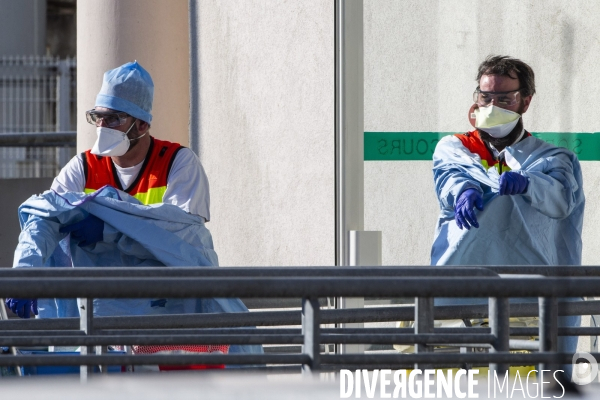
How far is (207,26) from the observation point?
606cm

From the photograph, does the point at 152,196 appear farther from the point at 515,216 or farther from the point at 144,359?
the point at 144,359

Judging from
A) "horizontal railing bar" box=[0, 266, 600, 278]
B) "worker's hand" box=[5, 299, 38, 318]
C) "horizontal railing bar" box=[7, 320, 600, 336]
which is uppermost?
"horizontal railing bar" box=[0, 266, 600, 278]

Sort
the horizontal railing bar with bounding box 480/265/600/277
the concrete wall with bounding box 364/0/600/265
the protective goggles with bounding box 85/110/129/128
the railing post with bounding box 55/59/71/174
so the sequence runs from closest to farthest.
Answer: the horizontal railing bar with bounding box 480/265/600/277
the protective goggles with bounding box 85/110/129/128
the concrete wall with bounding box 364/0/600/265
the railing post with bounding box 55/59/71/174

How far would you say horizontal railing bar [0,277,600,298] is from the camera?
158cm

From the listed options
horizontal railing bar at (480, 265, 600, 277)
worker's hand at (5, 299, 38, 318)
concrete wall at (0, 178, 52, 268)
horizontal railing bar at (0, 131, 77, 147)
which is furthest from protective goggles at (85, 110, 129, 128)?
concrete wall at (0, 178, 52, 268)

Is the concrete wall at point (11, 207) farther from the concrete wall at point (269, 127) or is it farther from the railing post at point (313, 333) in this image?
the railing post at point (313, 333)

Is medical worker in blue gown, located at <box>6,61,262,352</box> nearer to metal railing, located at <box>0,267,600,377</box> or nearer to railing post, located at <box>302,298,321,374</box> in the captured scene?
metal railing, located at <box>0,267,600,377</box>

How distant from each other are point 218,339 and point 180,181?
1.95m

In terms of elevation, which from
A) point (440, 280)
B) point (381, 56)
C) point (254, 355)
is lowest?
point (254, 355)

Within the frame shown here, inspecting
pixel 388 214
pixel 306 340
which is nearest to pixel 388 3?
pixel 388 214

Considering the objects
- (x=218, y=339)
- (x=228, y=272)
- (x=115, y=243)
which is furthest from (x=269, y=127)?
(x=218, y=339)

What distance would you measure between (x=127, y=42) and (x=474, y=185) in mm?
2779

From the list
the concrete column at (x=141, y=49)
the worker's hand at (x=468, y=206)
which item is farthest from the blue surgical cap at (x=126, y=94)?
the concrete column at (x=141, y=49)

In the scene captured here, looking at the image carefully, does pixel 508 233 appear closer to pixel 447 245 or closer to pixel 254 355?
pixel 447 245
